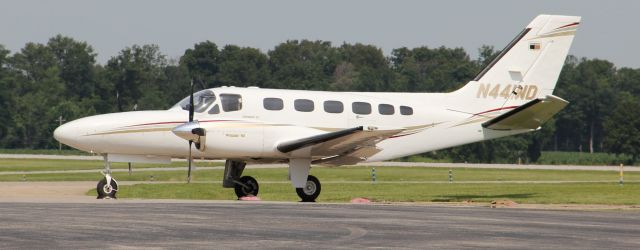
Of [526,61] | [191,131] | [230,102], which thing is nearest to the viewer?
[191,131]

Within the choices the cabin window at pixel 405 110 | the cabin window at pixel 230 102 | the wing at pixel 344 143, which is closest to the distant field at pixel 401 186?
the cabin window at pixel 405 110

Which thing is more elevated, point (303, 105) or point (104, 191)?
point (303, 105)

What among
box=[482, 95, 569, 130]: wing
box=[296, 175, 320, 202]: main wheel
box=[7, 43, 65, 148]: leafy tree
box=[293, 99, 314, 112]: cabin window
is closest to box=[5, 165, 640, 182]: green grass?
box=[482, 95, 569, 130]: wing

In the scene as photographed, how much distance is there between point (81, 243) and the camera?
17.3 metres

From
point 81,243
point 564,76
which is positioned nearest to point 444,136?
point 81,243

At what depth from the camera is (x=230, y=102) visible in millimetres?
Answer: 34594

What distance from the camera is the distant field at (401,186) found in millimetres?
40875

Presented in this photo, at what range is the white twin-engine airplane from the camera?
111 feet

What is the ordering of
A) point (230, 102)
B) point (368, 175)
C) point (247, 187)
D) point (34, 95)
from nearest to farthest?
Answer: point (230, 102), point (247, 187), point (368, 175), point (34, 95)

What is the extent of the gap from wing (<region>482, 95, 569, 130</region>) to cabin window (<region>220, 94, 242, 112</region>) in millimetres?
8791

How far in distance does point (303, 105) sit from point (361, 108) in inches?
77.3

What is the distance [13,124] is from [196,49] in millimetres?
35699

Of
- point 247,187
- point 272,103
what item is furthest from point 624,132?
point 272,103

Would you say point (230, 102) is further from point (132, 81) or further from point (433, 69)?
point (433, 69)
